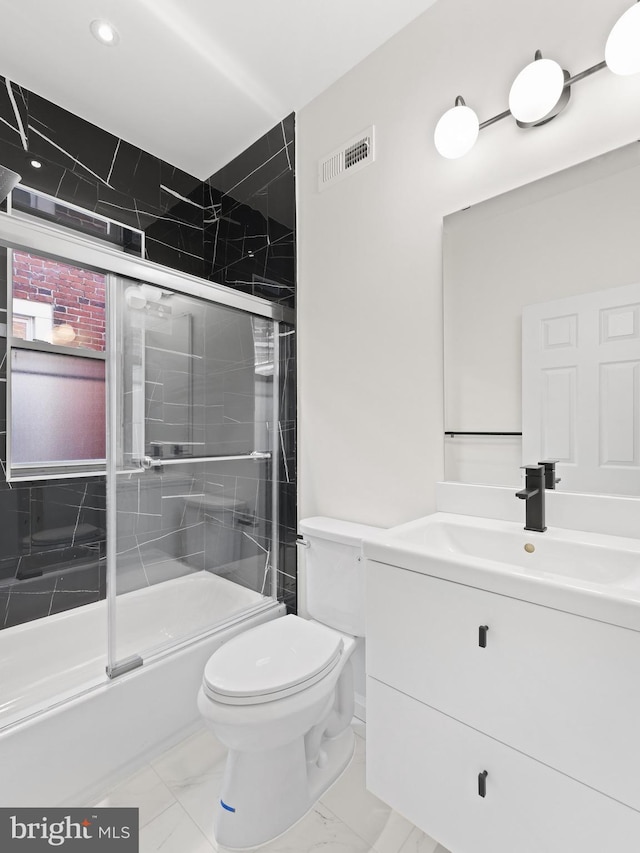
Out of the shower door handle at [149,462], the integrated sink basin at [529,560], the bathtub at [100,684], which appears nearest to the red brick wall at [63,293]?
the shower door handle at [149,462]

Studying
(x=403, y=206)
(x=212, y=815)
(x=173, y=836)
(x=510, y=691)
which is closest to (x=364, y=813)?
(x=212, y=815)

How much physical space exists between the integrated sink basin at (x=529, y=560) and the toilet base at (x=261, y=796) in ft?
2.36

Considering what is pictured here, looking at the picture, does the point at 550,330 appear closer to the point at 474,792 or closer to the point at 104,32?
the point at 474,792

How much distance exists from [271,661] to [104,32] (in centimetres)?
235

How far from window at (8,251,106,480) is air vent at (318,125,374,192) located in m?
1.13

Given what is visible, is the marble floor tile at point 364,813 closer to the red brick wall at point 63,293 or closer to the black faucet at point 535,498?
the black faucet at point 535,498

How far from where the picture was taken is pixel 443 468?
1.55 metres

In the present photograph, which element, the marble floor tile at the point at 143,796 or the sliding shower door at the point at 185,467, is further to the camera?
the sliding shower door at the point at 185,467

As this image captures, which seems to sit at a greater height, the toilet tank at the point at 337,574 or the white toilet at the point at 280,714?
the toilet tank at the point at 337,574

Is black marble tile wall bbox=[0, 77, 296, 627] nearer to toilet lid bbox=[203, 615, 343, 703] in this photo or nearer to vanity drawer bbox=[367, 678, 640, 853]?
toilet lid bbox=[203, 615, 343, 703]

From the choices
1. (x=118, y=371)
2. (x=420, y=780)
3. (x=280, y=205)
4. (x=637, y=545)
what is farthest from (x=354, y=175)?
(x=420, y=780)

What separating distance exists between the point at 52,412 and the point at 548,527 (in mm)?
2207

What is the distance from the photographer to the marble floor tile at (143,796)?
135cm

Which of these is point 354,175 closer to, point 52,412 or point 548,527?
point 548,527
